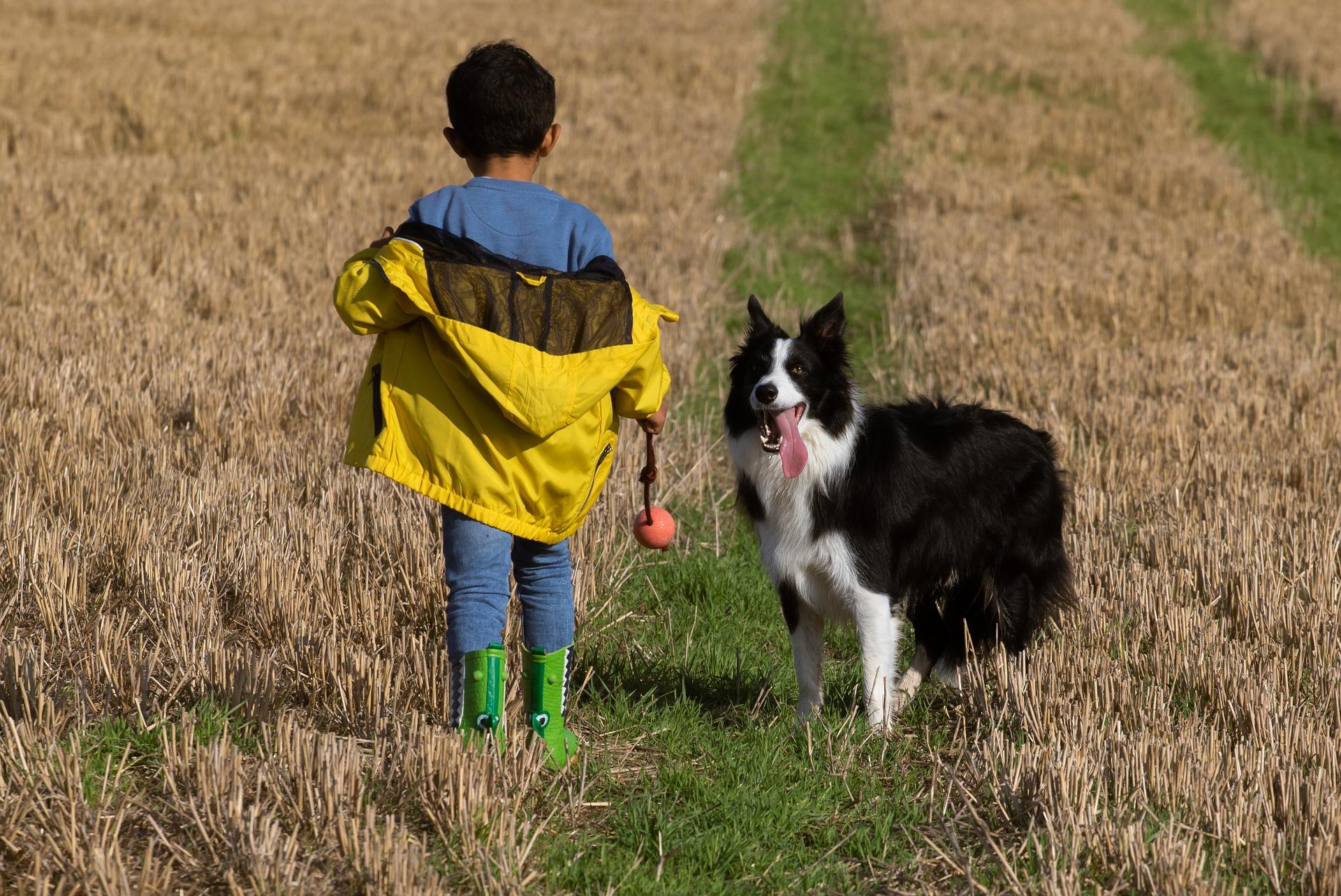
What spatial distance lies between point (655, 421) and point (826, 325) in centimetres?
75

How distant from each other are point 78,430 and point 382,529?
1.84 m

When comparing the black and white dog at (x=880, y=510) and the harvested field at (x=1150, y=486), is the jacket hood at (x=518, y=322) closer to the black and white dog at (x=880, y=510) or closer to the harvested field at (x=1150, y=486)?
the black and white dog at (x=880, y=510)

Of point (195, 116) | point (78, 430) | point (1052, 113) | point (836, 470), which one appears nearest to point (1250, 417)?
point (836, 470)

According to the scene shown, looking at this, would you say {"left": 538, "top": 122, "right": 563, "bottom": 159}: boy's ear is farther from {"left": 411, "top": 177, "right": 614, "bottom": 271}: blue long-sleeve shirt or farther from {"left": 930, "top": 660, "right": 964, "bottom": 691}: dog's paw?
{"left": 930, "top": 660, "right": 964, "bottom": 691}: dog's paw

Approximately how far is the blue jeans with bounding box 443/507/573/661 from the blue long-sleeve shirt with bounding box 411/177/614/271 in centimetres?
65

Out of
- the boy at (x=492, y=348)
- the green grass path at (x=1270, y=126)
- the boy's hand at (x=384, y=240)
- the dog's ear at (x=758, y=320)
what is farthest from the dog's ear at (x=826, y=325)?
the green grass path at (x=1270, y=126)

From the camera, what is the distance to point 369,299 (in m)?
2.87

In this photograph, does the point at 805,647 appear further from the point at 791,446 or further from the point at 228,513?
the point at 228,513

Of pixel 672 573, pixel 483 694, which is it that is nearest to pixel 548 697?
pixel 483 694

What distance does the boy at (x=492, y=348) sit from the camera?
288 centimetres

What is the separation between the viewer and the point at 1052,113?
50.0 feet

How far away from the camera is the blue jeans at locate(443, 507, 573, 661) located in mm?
3057

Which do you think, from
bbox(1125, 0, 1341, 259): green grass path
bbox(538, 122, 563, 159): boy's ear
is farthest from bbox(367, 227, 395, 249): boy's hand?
bbox(1125, 0, 1341, 259): green grass path

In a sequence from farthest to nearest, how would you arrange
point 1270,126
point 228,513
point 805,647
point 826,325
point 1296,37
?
point 1296,37 → point 1270,126 → point 228,513 → point 805,647 → point 826,325
